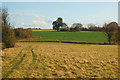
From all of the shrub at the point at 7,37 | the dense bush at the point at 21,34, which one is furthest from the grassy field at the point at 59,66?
the dense bush at the point at 21,34

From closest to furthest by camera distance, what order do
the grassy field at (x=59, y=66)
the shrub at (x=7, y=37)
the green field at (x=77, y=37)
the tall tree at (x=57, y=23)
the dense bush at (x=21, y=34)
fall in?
the grassy field at (x=59, y=66), the shrub at (x=7, y=37), the dense bush at (x=21, y=34), the green field at (x=77, y=37), the tall tree at (x=57, y=23)

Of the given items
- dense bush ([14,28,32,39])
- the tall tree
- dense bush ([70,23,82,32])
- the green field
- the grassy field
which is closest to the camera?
the grassy field

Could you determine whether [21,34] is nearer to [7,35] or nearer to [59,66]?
[7,35]

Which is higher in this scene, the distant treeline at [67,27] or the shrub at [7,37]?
→ the distant treeline at [67,27]

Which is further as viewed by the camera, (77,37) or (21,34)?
(77,37)

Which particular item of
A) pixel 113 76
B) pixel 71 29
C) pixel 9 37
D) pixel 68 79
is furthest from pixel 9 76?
pixel 71 29

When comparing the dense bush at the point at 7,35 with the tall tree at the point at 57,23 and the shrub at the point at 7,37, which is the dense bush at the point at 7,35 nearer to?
the shrub at the point at 7,37

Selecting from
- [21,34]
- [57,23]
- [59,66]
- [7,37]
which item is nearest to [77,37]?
[21,34]

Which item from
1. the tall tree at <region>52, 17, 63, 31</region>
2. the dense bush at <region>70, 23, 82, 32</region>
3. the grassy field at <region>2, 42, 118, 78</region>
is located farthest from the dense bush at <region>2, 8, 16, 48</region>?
the dense bush at <region>70, 23, 82, 32</region>

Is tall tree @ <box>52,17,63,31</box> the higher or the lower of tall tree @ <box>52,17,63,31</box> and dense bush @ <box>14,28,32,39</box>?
the higher

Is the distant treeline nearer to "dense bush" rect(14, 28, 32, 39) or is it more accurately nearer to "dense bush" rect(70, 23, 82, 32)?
"dense bush" rect(70, 23, 82, 32)

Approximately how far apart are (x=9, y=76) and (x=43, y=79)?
1.48 metres

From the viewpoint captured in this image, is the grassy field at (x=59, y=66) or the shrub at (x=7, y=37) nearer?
the grassy field at (x=59, y=66)

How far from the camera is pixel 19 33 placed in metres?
32.9
